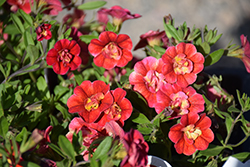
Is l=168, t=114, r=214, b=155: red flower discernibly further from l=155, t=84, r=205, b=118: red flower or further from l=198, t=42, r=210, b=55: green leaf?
l=198, t=42, r=210, b=55: green leaf

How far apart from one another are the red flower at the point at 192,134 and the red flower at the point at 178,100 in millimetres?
19

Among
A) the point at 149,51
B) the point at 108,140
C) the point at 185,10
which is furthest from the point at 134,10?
the point at 108,140

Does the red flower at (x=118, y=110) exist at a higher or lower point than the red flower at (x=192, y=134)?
higher

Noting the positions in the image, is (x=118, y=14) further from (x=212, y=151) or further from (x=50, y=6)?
Answer: (x=212, y=151)

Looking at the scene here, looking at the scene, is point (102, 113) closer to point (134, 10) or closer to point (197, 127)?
point (197, 127)

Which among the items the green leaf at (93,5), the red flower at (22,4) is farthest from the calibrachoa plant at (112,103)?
the green leaf at (93,5)

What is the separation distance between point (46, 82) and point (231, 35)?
1703 millimetres

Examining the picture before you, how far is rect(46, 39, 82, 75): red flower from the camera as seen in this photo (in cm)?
61

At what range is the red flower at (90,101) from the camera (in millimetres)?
551

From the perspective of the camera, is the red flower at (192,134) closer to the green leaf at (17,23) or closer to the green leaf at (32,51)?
the green leaf at (32,51)

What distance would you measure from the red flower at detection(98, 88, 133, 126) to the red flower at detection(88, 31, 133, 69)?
0.12 metres

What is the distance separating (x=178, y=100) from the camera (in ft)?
1.91

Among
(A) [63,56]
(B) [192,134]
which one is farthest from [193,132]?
(A) [63,56]

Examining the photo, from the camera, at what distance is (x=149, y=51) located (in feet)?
2.54
